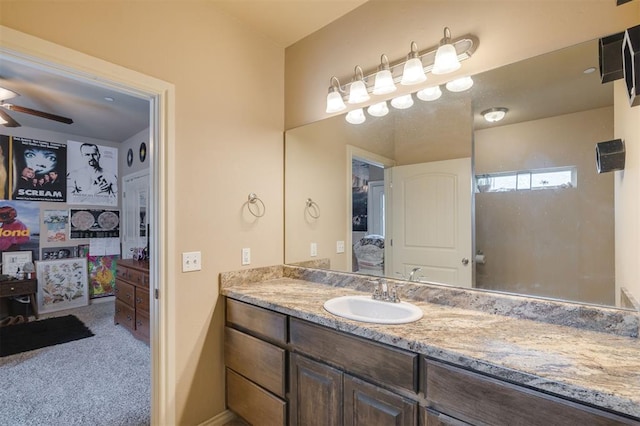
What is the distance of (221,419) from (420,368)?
5.05ft

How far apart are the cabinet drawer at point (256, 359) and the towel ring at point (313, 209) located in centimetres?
100

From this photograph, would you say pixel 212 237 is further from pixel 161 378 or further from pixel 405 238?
pixel 405 238

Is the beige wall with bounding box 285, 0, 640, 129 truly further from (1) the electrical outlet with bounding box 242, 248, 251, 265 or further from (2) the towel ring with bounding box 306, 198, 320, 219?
(1) the electrical outlet with bounding box 242, 248, 251, 265

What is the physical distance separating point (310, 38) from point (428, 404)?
2.40m

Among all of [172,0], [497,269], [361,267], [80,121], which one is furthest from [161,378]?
[80,121]

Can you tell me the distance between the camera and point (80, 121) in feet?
13.6

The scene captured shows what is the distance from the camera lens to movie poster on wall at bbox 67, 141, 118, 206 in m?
4.77

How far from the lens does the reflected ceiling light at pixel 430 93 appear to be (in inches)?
68.2

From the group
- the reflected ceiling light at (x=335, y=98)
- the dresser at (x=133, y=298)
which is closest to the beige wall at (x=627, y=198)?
the reflected ceiling light at (x=335, y=98)

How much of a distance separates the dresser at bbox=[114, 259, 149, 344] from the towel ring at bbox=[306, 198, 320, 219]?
198cm

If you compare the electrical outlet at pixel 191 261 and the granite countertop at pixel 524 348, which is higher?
the electrical outlet at pixel 191 261

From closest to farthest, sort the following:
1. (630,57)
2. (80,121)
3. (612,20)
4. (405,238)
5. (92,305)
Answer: (630,57) < (612,20) < (405,238) < (80,121) < (92,305)

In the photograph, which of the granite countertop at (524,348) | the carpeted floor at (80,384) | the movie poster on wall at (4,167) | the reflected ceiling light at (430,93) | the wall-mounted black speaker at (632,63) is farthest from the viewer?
the movie poster on wall at (4,167)

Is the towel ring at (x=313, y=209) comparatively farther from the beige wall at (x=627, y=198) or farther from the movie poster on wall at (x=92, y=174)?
the movie poster on wall at (x=92, y=174)
